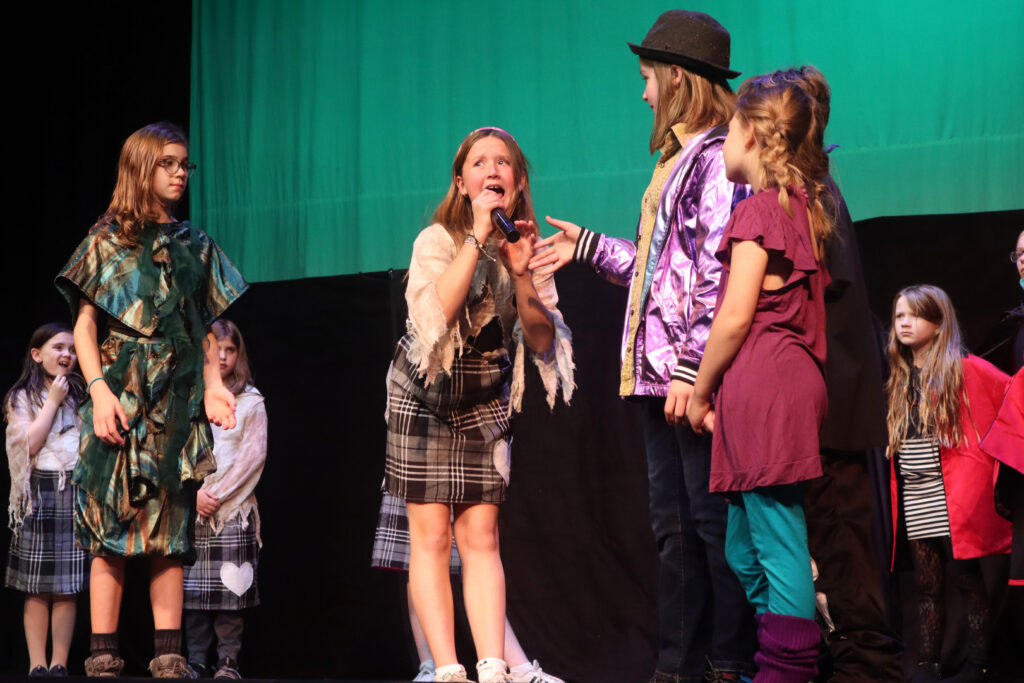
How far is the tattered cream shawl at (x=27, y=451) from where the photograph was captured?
4.15 meters

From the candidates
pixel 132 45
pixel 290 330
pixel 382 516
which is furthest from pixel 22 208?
pixel 382 516

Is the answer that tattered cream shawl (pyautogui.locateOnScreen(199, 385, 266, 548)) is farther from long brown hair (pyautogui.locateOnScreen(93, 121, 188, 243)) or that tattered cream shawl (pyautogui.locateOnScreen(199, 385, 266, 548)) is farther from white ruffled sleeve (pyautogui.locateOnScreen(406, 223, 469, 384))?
white ruffled sleeve (pyautogui.locateOnScreen(406, 223, 469, 384))

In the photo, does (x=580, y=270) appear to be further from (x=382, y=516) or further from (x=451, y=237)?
(x=451, y=237)

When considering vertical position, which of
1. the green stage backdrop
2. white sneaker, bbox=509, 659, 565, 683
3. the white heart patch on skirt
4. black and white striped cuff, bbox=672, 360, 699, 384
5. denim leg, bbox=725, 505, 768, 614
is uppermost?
the green stage backdrop

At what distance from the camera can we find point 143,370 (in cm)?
273

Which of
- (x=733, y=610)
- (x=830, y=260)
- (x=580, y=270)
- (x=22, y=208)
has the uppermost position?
(x=22, y=208)

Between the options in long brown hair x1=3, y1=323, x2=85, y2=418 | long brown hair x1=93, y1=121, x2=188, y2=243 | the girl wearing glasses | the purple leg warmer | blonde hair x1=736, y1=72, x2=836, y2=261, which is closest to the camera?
the purple leg warmer

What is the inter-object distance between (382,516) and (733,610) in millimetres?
1613

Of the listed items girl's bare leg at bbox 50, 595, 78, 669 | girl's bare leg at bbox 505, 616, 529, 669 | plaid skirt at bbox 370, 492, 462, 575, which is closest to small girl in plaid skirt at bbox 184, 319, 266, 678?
girl's bare leg at bbox 50, 595, 78, 669

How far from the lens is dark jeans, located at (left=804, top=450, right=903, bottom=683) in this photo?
6.74 feet

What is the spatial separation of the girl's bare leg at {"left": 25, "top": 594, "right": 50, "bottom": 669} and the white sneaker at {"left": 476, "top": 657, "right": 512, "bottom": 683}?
95.7 inches

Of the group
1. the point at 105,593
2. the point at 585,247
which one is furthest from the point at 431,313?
the point at 105,593

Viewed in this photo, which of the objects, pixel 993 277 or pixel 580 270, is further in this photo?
pixel 580 270

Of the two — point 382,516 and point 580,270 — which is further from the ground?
point 580,270
